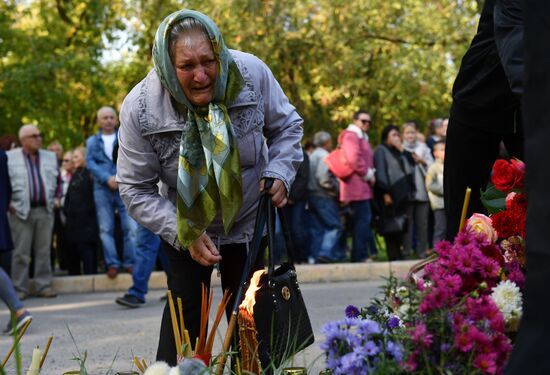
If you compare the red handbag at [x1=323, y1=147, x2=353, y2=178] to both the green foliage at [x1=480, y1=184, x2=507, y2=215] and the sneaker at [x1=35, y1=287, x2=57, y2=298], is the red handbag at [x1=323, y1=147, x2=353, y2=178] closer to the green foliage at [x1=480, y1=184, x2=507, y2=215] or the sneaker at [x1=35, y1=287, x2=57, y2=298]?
the sneaker at [x1=35, y1=287, x2=57, y2=298]

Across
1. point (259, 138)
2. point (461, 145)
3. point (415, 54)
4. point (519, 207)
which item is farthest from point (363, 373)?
point (415, 54)

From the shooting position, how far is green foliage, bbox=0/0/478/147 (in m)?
22.3

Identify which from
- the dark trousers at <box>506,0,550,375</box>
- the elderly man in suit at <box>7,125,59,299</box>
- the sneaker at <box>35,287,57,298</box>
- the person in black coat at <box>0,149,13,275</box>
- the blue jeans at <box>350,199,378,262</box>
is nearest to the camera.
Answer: the dark trousers at <box>506,0,550,375</box>

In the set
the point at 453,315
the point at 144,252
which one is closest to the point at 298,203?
the point at 144,252

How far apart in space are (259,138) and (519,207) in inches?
59.5

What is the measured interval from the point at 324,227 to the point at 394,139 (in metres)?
1.57

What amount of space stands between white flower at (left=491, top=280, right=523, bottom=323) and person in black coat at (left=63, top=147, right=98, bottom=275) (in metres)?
10.6

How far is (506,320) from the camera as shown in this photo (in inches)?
122

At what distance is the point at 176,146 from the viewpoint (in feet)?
15.2

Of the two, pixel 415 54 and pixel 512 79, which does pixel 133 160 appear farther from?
pixel 415 54

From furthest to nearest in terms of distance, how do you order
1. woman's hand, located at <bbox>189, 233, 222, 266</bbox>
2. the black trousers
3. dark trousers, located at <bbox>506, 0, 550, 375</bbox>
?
the black trousers → woman's hand, located at <bbox>189, 233, 222, 266</bbox> → dark trousers, located at <bbox>506, 0, 550, 375</bbox>

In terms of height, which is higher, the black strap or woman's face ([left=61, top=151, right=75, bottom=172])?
the black strap

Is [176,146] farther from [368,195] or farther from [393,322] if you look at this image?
[368,195]

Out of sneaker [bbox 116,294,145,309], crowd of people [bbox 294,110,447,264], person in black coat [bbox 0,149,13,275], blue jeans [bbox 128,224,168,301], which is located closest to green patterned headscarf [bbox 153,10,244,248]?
blue jeans [bbox 128,224,168,301]
